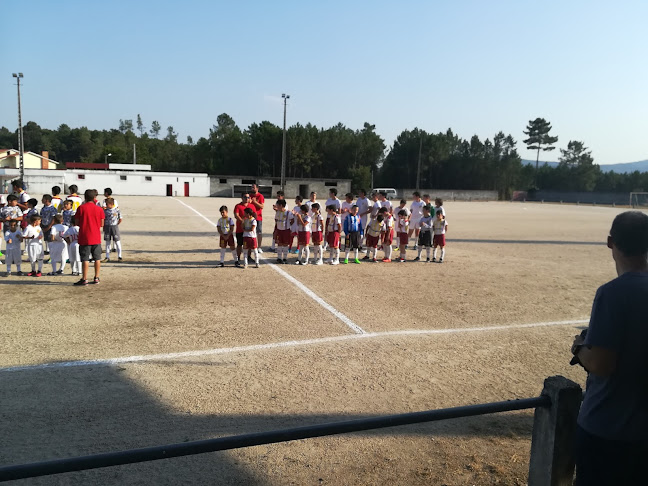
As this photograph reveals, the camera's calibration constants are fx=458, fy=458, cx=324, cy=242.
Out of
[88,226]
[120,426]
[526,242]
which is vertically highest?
[88,226]

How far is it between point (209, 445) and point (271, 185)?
6714cm

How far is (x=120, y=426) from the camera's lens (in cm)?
390

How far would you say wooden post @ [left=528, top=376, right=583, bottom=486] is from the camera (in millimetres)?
2350

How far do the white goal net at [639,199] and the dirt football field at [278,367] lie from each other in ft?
226

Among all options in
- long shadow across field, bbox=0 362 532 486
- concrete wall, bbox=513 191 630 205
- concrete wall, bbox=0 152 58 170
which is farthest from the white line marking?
concrete wall, bbox=0 152 58 170

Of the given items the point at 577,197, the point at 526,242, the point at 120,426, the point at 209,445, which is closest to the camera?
the point at 209,445

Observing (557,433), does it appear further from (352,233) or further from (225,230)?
(352,233)

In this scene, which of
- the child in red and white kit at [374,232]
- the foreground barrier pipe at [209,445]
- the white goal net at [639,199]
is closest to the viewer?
the foreground barrier pipe at [209,445]

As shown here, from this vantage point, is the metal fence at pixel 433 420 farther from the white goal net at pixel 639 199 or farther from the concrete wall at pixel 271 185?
the white goal net at pixel 639 199

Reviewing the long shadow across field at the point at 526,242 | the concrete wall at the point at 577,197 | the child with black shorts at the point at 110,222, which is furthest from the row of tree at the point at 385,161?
the child with black shorts at the point at 110,222

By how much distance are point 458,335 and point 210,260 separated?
25.6 feet

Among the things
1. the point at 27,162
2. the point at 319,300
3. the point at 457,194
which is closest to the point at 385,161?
the point at 457,194

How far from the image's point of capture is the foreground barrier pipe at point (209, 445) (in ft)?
5.25

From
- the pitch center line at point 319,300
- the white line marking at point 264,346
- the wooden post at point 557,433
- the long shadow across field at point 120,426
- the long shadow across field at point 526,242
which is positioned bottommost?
the long shadow across field at point 120,426
